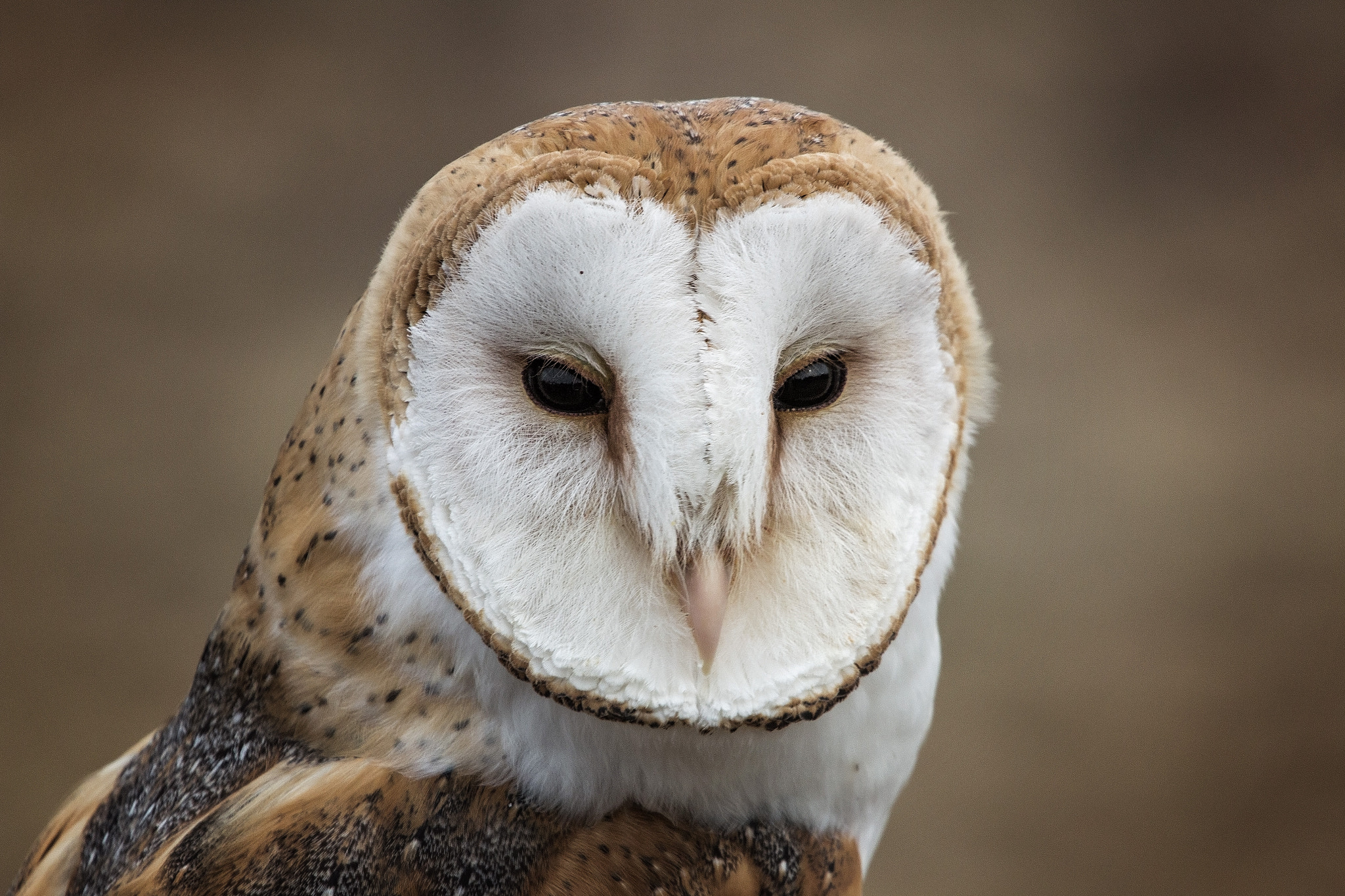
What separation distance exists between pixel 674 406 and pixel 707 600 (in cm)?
13

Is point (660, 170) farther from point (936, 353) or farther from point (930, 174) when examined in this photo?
point (930, 174)

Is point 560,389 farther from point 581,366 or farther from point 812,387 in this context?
point 812,387

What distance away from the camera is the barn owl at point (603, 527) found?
2.25 feet

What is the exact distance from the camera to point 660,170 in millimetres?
707

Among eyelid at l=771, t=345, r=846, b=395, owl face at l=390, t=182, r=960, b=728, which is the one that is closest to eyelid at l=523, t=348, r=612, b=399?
Answer: owl face at l=390, t=182, r=960, b=728

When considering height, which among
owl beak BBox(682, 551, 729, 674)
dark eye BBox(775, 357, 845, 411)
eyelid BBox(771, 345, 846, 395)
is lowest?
owl beak BBox(682, 551, 729, 674)

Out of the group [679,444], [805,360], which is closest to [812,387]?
[805,360]

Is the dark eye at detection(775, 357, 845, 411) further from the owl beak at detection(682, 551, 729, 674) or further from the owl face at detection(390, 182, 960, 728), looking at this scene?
the owl beak at detection(682, 551, 729, 674)

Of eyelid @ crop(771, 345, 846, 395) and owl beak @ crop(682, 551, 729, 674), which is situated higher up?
eyelid @ crop(771, 345, 846, 395)

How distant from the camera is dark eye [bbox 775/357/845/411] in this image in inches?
29.1

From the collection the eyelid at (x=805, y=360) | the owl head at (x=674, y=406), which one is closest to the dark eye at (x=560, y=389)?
the owl head at (x=674, y=406)

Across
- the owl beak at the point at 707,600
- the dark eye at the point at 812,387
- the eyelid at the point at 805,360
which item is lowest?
the owl beak at the point at 707,600

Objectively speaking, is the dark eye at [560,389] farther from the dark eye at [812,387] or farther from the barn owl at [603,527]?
the dark eye at [812,387]

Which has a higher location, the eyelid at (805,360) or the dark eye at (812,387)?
the eyelid at (805,360)
